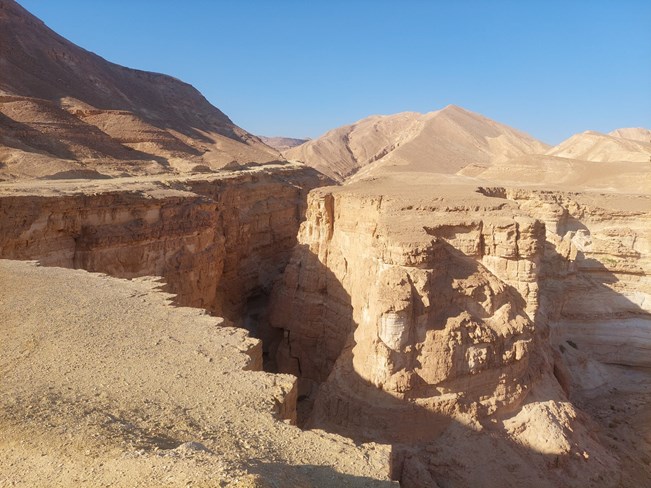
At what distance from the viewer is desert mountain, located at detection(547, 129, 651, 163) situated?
5185 cm

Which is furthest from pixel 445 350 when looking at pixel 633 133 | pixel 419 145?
pixel 633 133

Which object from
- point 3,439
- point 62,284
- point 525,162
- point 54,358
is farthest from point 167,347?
point 525,162

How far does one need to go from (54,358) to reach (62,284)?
10.6 feet

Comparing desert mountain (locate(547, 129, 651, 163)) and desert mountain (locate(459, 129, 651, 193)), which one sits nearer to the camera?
desert mountain (locate(459, 129, 651, 193))

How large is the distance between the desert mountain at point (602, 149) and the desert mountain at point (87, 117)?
120 feet

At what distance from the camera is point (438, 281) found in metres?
13.1

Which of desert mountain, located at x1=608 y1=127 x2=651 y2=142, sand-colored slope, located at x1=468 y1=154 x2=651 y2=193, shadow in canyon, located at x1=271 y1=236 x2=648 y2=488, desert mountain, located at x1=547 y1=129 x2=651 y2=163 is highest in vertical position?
desert mountain, located at x1=608 y1=127 x2=651 y2=142

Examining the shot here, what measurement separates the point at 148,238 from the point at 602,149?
5444 cm

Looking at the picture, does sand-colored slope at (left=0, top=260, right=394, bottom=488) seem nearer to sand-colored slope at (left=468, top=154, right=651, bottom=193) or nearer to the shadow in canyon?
the shadow in canyon

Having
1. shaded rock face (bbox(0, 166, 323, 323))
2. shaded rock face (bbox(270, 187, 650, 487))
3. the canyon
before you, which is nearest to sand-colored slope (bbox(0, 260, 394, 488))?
the canyon

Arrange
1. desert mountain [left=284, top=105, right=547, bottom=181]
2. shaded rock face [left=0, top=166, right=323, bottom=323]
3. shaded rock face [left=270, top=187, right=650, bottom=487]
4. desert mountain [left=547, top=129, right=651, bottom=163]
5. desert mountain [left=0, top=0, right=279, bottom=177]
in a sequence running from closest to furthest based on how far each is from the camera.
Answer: shaded rock face [left=270, top=187, right=650, bottom=487], shaded rock face [left=0, top=166, right=323, bottom=323], desert mountain [left=0, top=0, right=279, bottom=177], desert mountain [left=547, top=129, right=651, bottom=163], desert mountain [left=284, top=105, right=547, bottom=181]

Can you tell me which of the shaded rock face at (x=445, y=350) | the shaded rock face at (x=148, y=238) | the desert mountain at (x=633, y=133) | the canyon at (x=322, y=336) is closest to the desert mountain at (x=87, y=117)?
the canyon at (x=322, y=336)

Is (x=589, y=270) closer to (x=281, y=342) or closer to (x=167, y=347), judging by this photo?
(x=281, y=342)

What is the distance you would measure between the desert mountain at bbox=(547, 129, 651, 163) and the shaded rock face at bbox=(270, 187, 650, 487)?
42.5m
